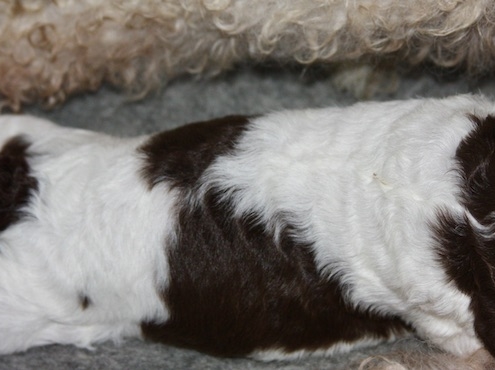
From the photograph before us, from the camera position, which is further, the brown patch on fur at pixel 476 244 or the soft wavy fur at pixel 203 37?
the soft wavy fur at pixel 203 37

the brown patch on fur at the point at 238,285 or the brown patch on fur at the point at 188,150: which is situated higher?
the brown patch on fur at the point at 188,150

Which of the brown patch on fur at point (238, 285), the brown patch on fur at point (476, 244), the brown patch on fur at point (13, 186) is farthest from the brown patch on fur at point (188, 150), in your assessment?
the brown patch on fur at point (476, 244)

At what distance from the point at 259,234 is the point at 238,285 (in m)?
0.12

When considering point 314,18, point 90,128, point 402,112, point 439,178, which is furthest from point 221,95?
point 439,178

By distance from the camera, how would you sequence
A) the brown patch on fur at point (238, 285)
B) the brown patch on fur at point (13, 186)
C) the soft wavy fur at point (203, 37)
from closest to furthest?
the brown patch on fur at point (238, 285) → the brown patch on fur at point (13, 186) → the soft wavy fur at point (203, 37)

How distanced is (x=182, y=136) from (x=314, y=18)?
1.41 ft

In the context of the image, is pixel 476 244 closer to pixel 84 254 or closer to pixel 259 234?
pixel 259 234

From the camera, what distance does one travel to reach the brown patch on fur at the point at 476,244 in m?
1.88

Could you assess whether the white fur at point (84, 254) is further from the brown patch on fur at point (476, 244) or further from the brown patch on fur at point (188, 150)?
the brown patch on fur at point (476, 244)

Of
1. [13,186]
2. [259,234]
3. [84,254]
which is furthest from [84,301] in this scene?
[259,234]

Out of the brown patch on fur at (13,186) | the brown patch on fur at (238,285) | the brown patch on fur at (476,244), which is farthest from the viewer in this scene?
the brown patch on fur at (13,186)

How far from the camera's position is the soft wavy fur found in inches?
88.7

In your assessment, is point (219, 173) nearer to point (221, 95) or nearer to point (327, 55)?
point (327, 55)

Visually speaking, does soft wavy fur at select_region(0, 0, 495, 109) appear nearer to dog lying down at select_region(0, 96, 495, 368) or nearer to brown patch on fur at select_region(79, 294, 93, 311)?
dog lying down at select_region(0, 96, 495, 368)
